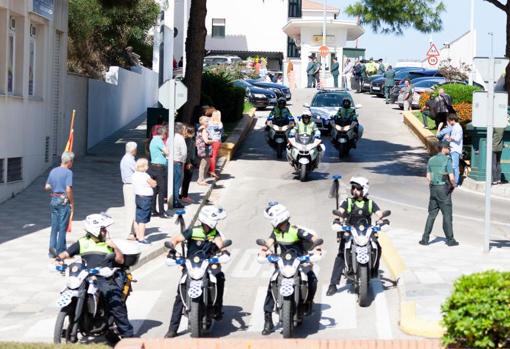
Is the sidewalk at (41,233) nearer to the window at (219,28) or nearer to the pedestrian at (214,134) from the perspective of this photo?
the pedestrian at (214,134)

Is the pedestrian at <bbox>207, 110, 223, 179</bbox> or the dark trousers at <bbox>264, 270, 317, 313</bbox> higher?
the pedestrian at <bbox>207, 110, 223, 179</bbox>

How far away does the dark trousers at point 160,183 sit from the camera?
850 inches

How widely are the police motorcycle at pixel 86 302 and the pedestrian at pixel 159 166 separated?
30.3ft

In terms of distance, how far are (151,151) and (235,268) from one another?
5133 millimetres

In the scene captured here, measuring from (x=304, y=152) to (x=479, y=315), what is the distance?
17146mm

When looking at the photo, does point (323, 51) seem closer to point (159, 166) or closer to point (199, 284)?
point (159, 166)

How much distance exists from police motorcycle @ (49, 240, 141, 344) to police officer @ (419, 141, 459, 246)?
26.2ft

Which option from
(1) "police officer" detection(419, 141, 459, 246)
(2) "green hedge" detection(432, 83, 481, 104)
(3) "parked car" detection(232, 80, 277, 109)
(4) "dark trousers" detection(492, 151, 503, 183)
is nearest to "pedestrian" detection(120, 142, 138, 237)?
(1) "police officer" detection(419, 141, 459, 246)

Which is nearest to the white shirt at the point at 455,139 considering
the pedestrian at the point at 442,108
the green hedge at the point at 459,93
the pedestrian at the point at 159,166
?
the pedestrian at the point at 442,108

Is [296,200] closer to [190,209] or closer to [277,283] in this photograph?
[190,209]

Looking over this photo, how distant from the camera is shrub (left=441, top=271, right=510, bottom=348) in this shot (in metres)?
9.66

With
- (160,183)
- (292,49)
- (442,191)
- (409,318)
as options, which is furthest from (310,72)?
(409,318)

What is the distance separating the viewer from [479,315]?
9703 millimetres

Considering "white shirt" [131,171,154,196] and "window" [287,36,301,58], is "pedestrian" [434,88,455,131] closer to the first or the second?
"white shirt" [131,171,154,196]
